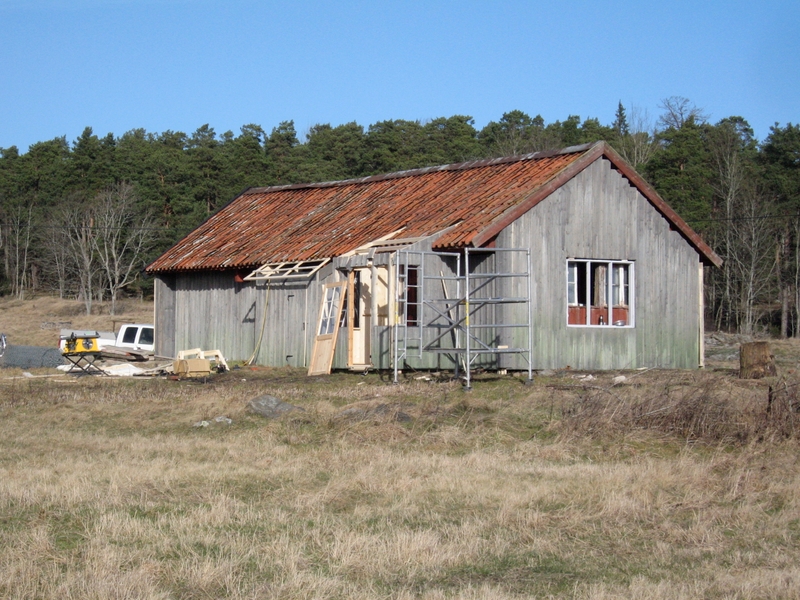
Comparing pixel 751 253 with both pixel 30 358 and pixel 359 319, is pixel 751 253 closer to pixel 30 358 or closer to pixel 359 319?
pixel 359 319

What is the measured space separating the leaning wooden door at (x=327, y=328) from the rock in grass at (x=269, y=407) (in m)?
7.05

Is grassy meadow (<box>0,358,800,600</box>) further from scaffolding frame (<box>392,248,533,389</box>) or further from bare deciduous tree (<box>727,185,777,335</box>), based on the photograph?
bare deciduous tree (<box>727,185,777,335</box>)

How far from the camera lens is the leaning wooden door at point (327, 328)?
71.4 feet

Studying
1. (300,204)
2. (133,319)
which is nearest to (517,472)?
(300,204)

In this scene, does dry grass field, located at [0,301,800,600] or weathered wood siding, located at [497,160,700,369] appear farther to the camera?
weathered wood siding, located at [497,160,700,369]

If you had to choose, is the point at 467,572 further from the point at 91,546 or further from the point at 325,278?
the point at 325,278

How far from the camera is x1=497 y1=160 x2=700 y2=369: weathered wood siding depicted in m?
21.1

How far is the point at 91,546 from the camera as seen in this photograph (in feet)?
23.6

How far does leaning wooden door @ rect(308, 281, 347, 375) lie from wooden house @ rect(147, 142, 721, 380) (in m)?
0.04

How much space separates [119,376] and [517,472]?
1359 centimetres

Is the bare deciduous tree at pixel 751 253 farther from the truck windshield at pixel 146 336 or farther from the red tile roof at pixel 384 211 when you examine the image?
the truck windshield at pixel 146 336

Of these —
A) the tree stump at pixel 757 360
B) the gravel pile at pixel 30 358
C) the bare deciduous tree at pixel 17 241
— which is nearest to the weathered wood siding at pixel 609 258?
the tree stump at pixel 757 360

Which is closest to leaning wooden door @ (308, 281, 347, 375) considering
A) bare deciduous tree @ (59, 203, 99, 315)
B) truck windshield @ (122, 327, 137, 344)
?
truck windshield @ (122, 327, 137, 344)

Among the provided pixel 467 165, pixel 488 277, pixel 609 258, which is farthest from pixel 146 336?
pixel 609 258
